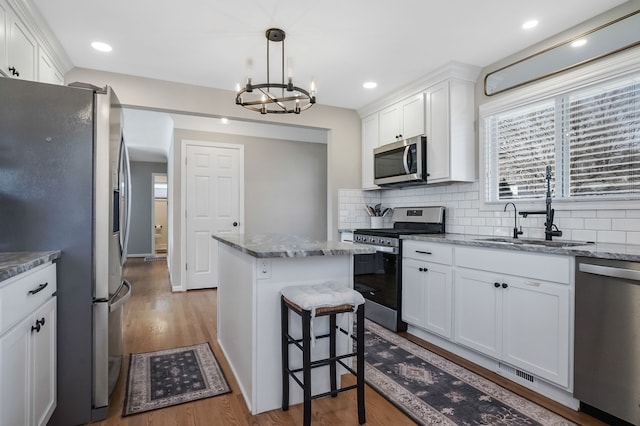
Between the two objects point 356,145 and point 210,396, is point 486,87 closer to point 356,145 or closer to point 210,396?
point 356,145

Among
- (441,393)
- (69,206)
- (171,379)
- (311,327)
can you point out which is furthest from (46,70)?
(441,393)

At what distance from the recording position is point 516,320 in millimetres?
2219

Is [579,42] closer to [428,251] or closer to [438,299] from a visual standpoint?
[428,251]

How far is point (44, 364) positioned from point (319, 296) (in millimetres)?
1301

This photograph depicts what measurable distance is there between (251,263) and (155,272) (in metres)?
5.52

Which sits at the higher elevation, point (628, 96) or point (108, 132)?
point (628, 96)

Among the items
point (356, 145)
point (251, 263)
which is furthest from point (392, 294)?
point (356, 145)

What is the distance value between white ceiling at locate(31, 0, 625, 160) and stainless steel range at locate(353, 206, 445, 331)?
1458mm

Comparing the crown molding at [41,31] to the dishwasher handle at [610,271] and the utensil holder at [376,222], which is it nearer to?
the utensil holder at [376,222]

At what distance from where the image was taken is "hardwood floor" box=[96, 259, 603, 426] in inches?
74.1

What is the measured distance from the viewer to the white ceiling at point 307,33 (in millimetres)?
2287

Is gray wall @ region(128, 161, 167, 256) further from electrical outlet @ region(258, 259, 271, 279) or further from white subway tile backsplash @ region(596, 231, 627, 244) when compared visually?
white subway tile backsplash @ region(596, 231, 627, 244)

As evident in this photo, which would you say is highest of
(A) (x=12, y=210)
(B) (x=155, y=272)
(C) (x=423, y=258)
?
(A) (x=12, y=210)

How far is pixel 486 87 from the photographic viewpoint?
3.17 metres
